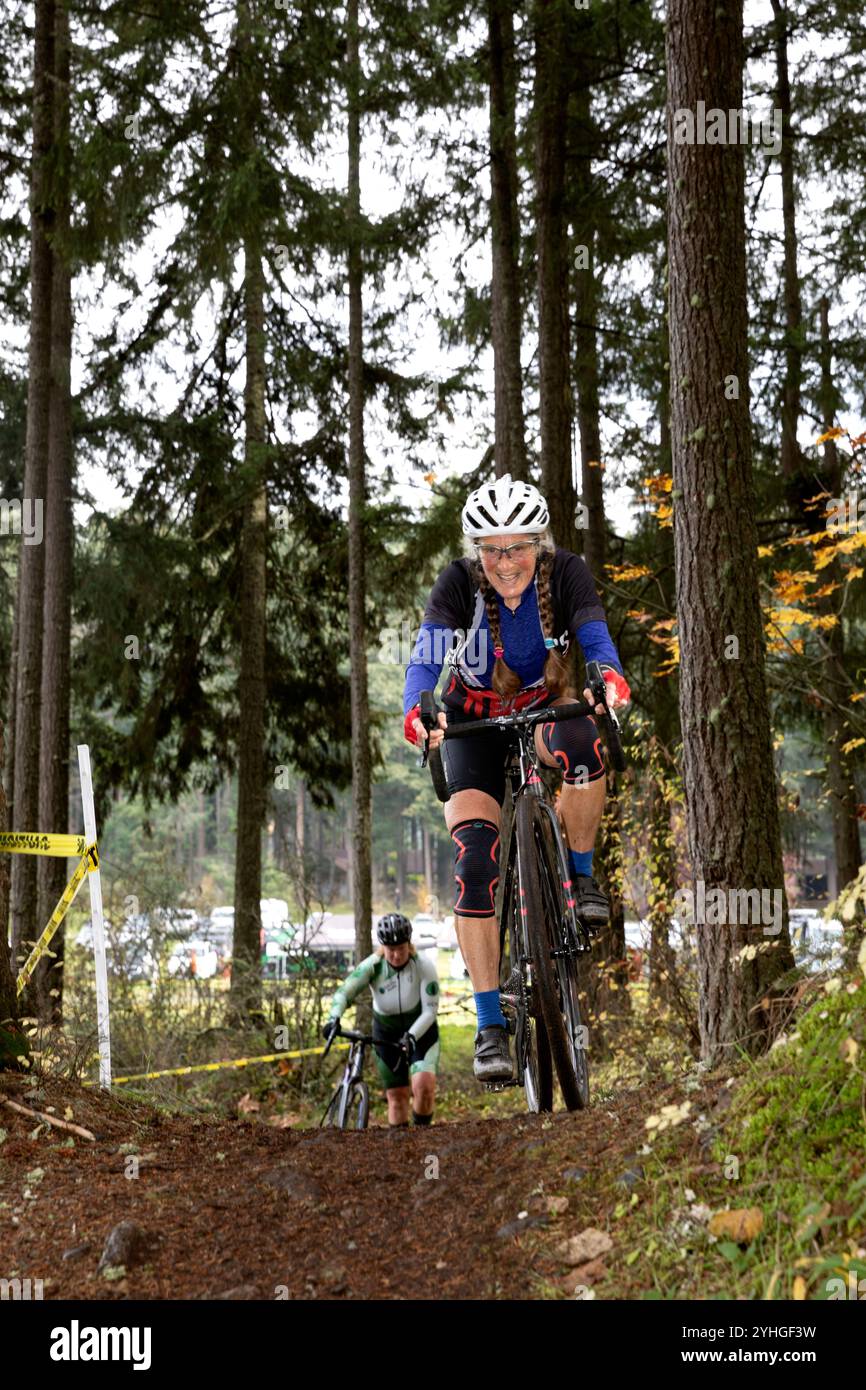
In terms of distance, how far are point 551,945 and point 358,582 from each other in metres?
11.3

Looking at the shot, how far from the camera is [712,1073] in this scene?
4.76m

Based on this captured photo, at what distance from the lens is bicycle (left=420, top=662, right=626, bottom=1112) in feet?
Result: 16.0

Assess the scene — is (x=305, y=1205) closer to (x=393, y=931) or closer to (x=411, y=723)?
(x=411, y=723)

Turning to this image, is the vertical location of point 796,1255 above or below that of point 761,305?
below

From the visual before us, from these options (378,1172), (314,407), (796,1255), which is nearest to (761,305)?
(314,407)

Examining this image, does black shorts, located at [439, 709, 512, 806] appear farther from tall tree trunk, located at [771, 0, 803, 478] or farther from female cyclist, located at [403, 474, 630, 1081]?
tall tree trunk, located at [771, 0, 803, 478]

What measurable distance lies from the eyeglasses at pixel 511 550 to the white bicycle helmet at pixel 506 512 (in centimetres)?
6

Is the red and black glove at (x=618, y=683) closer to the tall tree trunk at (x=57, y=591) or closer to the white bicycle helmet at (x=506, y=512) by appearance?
the white bicycle helmet at (x=506, y=512)

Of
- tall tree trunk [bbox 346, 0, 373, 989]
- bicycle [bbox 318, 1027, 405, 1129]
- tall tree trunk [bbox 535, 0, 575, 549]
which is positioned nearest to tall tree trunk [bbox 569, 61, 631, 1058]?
tall tree trunk [bbox 535, 0, 575, 549]

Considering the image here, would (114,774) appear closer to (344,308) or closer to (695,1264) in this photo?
(344,308)

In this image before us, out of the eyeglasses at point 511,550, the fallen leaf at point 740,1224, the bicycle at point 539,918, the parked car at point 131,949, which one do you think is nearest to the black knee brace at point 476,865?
the bicycle at point 539,918

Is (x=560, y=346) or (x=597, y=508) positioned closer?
(x=560, y=346)

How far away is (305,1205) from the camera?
468 cm

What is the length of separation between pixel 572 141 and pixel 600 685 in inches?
411
